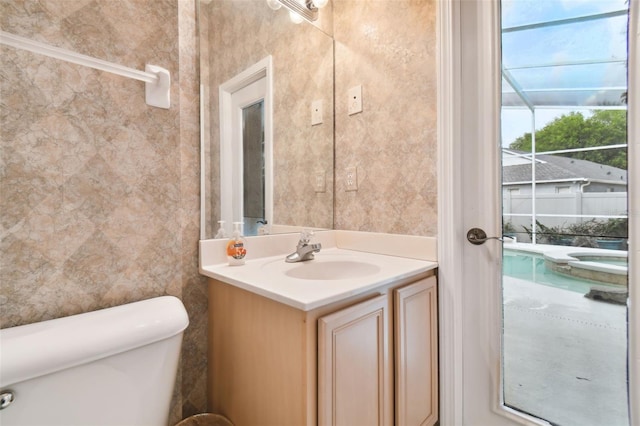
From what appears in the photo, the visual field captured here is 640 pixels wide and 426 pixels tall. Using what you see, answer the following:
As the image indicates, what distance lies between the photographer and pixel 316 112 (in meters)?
1.47

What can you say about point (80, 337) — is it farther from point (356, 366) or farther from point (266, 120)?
point (266, 120)

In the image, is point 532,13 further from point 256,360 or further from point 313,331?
point 256,360

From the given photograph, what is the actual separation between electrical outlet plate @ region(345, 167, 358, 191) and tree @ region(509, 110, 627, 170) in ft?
2.18

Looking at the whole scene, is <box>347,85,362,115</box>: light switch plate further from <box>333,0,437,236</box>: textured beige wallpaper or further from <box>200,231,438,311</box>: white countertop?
<box>200,231,438,311</box>: white countertop

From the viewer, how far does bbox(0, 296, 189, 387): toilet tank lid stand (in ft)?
1.86

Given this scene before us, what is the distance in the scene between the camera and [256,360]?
33.2 inches

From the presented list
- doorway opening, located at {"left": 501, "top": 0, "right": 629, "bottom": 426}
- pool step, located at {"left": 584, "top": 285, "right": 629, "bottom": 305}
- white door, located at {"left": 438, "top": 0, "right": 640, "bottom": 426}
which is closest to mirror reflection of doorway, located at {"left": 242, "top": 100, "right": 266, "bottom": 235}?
white door, located at {"left": 438, "top": 0, "right": 640, "bottom": 426}

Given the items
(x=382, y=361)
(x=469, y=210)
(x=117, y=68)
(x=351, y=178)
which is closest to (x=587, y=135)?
(x=469, y=210)

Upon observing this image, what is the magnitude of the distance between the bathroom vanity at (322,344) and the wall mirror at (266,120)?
24 cm

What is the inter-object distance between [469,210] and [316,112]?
0.87 m

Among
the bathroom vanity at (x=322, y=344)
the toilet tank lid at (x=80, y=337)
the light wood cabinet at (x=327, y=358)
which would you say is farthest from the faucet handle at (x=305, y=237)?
the toilet tank lid at (x=80, y=337)

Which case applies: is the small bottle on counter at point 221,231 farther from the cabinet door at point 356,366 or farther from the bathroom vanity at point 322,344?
the cabinet door at point 356,366

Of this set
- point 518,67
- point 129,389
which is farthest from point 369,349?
point 518,67

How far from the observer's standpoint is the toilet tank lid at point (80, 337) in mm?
567
